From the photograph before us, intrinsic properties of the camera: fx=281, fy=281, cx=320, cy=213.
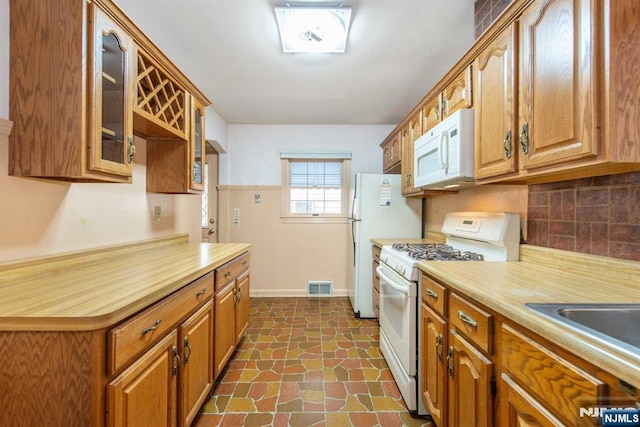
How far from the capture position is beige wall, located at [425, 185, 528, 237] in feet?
5.73

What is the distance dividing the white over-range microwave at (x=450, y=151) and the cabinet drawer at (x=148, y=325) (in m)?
1.66

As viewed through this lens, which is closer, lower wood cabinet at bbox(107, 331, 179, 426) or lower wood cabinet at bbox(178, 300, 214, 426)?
lower wood cabinet at bbox(107, 331, 179, 426)

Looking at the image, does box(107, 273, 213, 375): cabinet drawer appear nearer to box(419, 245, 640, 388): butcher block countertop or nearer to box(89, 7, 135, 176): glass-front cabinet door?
box(89, 7, 135, 176): glass-front cabinet door

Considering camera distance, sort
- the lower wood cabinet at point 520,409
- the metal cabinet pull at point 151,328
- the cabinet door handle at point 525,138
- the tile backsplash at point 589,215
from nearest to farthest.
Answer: the lower wood cabinet at point 520,409 → the metal cabinet pull at point 151,328 → the tile backsplash at point 589,215 → the cabinet door handle at point 525,138

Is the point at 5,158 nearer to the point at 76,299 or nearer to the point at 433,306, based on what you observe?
the point at 76,299

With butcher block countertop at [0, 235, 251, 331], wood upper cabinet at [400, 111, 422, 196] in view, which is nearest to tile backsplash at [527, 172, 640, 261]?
wood upper cabinet at [400, 111, 422, 196]

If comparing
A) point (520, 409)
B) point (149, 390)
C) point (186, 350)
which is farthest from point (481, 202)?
point (149, 390)

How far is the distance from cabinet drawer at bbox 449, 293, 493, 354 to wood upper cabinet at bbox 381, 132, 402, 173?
205cm

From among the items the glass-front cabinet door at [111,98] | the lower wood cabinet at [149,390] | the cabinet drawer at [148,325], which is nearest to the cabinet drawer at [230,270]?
the cabinet drawer at [148,325]

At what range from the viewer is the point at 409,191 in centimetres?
279

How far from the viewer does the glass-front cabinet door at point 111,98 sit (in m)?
1.27

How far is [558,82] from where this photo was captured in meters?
1.09

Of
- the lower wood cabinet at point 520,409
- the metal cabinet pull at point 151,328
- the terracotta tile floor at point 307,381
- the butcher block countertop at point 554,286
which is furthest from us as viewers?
the terracotta tile floor at point 307,381

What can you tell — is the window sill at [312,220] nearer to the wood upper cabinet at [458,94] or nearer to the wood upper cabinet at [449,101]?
the wood upper cabinet at [449,101]
